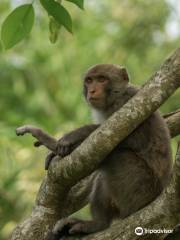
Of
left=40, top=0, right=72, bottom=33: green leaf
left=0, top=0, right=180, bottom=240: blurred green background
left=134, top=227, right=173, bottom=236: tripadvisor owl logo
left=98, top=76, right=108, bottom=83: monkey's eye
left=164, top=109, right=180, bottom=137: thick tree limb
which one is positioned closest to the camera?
left=40, top=0, right=72, bottom=33: green leaf

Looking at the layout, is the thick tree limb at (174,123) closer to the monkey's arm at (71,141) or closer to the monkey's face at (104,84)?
the monkey's face at (104,84)

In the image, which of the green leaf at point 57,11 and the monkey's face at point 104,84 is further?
the monkey's face at point 104,84

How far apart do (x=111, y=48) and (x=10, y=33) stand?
10800 millimetres

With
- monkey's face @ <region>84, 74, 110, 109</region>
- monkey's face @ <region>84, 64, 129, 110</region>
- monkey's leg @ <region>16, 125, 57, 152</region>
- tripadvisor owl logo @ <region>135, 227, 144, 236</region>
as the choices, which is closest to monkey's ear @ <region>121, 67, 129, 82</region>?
monkey's face @ <region>84, 64, 129, 110</region>

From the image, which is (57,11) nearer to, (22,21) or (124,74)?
(22,21)

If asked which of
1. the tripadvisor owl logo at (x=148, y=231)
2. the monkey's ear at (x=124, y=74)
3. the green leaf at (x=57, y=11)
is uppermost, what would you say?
the green leaf at (x=57, y=11)

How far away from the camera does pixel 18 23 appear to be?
429cm

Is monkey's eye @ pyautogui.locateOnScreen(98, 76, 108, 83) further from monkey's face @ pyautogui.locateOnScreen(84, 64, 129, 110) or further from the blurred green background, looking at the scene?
the blurred green background

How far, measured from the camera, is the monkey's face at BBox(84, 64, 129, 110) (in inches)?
266

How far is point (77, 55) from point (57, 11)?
34.5 ft

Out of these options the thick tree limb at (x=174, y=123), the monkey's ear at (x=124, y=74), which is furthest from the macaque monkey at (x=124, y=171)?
the monkey's ear at (x=124, y=74)

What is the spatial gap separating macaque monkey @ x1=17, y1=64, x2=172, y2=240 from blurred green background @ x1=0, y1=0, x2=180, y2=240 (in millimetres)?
5827

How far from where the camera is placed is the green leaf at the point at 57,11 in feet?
13.8

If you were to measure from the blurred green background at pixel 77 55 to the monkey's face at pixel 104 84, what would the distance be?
506cm
